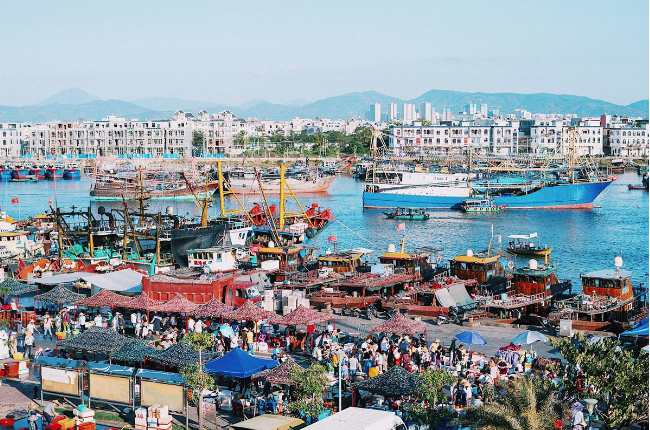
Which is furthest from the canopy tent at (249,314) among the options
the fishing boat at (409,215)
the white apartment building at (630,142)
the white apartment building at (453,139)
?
the white apartment building at (630,142)

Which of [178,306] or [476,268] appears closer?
[178,306]

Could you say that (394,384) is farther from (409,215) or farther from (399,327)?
(409,215)

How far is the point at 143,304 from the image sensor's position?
28.1 meters

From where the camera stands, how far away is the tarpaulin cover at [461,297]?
101ft

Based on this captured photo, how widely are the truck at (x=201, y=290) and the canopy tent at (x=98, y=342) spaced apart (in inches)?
317

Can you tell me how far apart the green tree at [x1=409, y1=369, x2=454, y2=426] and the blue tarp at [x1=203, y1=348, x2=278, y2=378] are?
431cm

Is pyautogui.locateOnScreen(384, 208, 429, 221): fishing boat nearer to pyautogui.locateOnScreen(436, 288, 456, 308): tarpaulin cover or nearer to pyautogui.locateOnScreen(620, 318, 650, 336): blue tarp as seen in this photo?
pyautogui.locateOnScreen(436, 288, 456, 308): tarpaulin cover

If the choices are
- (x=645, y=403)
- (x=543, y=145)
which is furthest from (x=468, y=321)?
(x=543, y=145)

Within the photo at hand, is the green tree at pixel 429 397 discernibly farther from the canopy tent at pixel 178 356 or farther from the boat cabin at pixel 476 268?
the boat cabin at pixel 476 268

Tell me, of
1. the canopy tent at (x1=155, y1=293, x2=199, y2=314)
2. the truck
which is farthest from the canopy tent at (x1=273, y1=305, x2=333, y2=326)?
the truck

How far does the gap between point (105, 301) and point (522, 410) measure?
57.3ft

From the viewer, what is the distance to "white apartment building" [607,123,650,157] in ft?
511

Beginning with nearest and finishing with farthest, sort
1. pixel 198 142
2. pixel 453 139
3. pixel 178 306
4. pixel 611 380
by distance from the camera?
pixel 611 380 → pixel 178 306 → pixel 453 139 → pixel 198 142

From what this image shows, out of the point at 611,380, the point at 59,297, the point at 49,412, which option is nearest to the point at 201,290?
the point at 59,297
